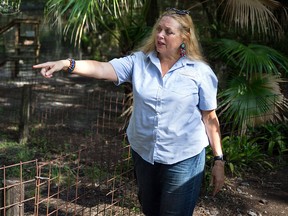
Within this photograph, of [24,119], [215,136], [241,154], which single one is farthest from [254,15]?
[215,136]

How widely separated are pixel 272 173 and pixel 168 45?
9.88ft

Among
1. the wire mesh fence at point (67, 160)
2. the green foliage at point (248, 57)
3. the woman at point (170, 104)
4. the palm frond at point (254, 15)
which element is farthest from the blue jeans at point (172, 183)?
the palm frond at point (254, 15)

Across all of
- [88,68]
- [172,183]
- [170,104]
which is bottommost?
[172,183]

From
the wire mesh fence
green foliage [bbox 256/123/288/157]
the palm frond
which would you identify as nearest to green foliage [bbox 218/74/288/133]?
green foliage [bbox 256/123/288/157]

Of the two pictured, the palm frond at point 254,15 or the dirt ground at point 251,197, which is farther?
the palm frond at point 254,15

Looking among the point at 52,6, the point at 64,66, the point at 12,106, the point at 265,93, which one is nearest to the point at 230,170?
the point at 265,93

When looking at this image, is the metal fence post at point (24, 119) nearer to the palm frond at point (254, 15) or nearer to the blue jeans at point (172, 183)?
the palm frond at point (254, 15)

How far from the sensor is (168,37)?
7.79ft

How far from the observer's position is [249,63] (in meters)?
4.81

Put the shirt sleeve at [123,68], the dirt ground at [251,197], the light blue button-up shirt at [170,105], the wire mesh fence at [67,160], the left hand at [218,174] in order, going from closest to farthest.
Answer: the light blue button-up shirt at [170,105]
the shirt sleeve at [123,68]
the left hand at [218,174]
the wire mesh fence at [67,160]
the dirt ground at [251,197]

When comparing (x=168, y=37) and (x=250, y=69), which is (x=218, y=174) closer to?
(x=168, y=37)

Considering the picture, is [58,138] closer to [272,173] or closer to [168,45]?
A: [272,173]

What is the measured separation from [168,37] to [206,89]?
0.32m

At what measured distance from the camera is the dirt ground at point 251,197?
4105 mm
